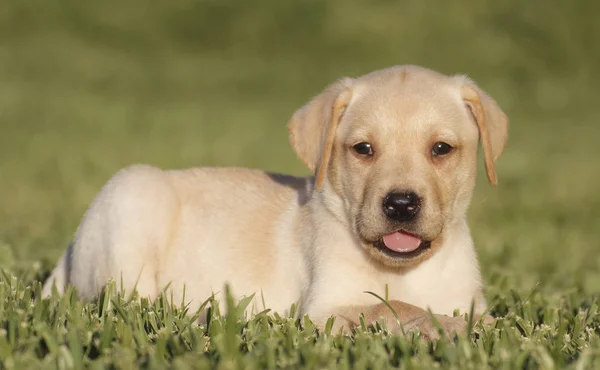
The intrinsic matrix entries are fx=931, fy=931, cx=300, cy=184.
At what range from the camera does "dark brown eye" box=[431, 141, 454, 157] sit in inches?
221

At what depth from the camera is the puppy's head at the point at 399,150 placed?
5.38 metres

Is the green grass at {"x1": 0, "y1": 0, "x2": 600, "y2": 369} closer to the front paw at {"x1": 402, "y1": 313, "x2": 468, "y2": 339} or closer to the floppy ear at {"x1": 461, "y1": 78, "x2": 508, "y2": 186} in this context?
the front paw at {"x1": 402, "y1": 313, "x2": 468, "y2": 339}

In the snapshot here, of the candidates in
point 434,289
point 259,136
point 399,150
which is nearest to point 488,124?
point 399,150

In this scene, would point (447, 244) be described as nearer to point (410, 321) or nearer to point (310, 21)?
point (410, 321)

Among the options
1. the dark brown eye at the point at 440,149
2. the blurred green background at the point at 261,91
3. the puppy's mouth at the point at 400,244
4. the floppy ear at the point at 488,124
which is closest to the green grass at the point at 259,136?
the blurred green background at the point at 261,91

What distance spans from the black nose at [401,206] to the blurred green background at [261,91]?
95.7 inches

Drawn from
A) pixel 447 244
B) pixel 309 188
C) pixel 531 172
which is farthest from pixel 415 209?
pixel 531 172

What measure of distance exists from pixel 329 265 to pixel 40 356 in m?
2.05

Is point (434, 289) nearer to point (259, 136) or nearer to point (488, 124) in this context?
point (488, 124)

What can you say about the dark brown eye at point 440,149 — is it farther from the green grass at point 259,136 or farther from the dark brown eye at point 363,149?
the green grass at point 259,136

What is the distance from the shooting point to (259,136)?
20.9 meters

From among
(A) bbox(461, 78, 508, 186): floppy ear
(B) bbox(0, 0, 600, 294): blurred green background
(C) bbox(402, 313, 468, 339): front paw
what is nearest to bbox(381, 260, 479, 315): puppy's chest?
(C) bbox(402, 313, 468, 339): front paw

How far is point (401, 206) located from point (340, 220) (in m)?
0.66

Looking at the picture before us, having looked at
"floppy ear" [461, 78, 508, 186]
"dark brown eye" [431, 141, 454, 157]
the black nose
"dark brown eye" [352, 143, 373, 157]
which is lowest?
the black nose
